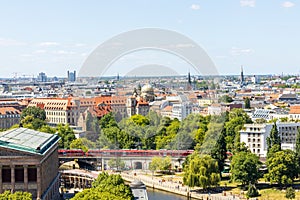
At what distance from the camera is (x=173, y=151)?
59.1 metres

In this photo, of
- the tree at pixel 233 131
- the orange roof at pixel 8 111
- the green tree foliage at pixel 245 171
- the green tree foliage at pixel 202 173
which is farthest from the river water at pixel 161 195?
the orange roof at pixel 8 111

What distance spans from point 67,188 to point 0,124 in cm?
4515

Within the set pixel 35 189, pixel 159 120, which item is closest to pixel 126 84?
pixel 159 120

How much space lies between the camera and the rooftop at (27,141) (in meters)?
35.7

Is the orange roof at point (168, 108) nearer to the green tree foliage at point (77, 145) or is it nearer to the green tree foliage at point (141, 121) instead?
the green tree foliage at point (141, 121)

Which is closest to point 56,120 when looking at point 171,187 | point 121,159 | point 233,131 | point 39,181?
point 121,159

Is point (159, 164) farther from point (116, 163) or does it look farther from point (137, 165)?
point (116, 163)

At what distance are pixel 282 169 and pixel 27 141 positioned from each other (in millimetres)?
21079

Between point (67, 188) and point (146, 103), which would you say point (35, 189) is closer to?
point (67, 188)

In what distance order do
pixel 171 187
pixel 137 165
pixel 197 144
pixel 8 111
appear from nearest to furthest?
1. pixel 171 187
2. pixel 137 165
3. pixel 197 144
4. pixel 8 111

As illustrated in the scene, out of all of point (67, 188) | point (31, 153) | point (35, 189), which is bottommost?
point (67, 188)

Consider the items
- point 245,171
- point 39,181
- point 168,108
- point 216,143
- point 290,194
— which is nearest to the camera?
point 39,181

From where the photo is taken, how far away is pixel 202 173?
4644 centimetres

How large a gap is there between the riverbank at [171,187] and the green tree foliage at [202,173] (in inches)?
31.4
